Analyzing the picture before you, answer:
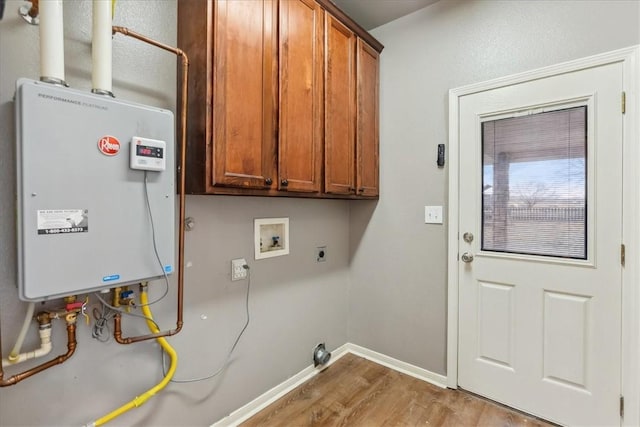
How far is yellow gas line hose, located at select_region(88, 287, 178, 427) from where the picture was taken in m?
1.23

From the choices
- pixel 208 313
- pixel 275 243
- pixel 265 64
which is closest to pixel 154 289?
pixel 208 313

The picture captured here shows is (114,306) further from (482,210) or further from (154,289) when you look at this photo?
(482,210)

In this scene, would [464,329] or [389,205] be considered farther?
[389,205]

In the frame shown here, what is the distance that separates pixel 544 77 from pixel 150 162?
2134 millimetres

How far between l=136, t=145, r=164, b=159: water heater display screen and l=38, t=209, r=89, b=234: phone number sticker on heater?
10.3 inches

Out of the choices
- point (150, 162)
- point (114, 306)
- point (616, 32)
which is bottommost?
point (114, 306)

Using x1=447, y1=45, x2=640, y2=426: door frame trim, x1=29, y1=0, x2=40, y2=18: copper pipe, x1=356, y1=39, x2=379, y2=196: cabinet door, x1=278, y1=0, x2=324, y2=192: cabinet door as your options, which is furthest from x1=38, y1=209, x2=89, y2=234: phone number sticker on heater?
x1=447, y1=45, x2=640, y2=426: door frame trim

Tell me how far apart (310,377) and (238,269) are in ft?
3.56

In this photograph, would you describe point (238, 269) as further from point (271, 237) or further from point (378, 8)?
point (378, 8)

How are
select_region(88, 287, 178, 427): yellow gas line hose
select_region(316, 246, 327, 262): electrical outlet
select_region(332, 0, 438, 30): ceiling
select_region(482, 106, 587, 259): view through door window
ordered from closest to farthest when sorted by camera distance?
1. select_region(88, 287, 178, 427): yellow gas line hose
2. select_region(482, 106, 587, 259): view through door window
3. select_region(332, 0, 438, 30): ceiling
4. select_region(316, 246, 327, 262): electrical outlet

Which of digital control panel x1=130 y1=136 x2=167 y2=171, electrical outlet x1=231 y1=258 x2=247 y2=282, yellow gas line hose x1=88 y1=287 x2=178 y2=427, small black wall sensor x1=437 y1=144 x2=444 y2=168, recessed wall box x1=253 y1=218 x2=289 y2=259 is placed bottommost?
yellow gas line hose x1=88 y1=287 x2=178 y2=427

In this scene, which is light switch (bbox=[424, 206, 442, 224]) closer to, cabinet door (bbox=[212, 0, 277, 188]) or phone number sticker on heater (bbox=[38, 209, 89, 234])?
cabinet door (bbox=[212, 0, 277, 188])

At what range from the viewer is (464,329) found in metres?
2.02

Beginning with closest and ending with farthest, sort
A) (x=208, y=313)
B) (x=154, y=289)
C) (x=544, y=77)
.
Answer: (x=154, y=289) < (x=208, y=313) < (x=544, y=77)
